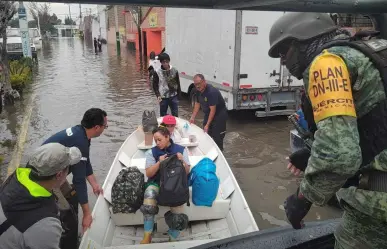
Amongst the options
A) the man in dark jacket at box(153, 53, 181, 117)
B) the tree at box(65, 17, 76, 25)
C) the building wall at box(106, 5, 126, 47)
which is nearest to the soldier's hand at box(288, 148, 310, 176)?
the man in dark jacket at box(153, 53, 181, 117)

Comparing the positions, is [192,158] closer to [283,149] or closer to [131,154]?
[131,154]

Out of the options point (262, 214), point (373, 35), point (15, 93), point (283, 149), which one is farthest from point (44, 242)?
point (15, 93)

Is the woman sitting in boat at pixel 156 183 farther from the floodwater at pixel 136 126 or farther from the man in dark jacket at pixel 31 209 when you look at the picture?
the man in dark jacket at pixel 31 209

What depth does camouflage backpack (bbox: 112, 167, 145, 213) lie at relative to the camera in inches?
145

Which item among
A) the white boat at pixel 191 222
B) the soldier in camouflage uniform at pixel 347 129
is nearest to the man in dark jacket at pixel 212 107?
the white boat at pixel 191 222

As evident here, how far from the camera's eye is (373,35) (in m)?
1.56

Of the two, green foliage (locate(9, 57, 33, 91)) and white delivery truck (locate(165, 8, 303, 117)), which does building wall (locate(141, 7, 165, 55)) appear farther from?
white delivery truck (locate(165, 8, 303, 117))

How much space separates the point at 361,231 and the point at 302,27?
101 cm

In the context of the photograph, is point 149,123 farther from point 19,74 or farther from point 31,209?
point 19,74

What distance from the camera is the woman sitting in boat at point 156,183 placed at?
3605 mm

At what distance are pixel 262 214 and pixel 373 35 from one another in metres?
3.65

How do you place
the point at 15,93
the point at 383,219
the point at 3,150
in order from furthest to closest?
the point at 15,93
the point at 3,150
the point at 383,219

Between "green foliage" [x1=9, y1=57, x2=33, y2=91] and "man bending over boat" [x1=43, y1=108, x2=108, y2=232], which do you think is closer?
"man bending over boat" [x1=43, y1=108, x2=108, y2=232]

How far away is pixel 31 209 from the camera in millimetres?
2012
